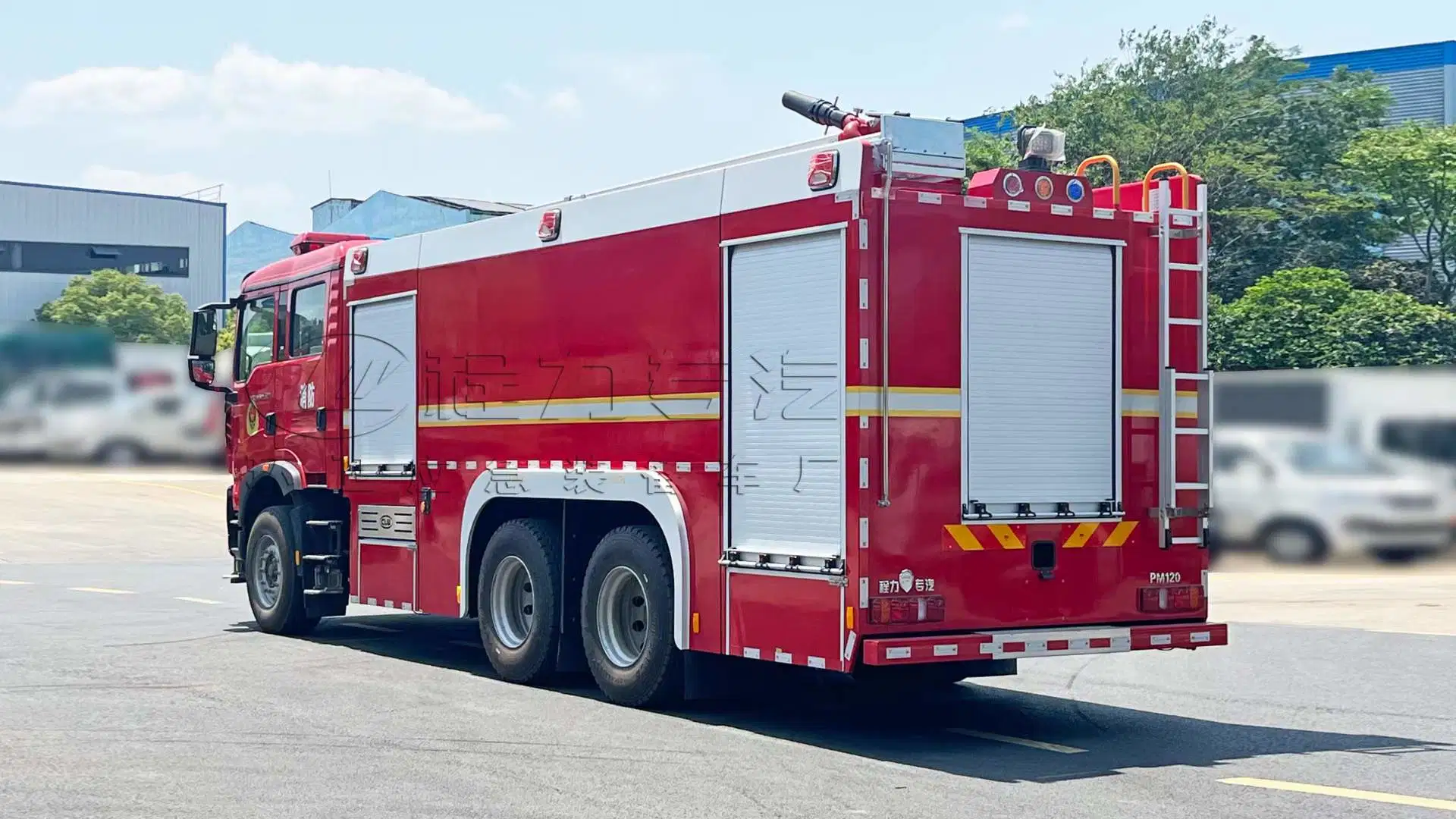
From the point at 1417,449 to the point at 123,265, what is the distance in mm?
60187

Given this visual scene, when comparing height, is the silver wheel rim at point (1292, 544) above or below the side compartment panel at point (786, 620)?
below

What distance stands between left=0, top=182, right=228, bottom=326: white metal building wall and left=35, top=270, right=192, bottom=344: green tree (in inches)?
46.3

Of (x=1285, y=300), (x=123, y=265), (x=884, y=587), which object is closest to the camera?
(x=884, y=587)

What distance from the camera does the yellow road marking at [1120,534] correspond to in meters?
10.3

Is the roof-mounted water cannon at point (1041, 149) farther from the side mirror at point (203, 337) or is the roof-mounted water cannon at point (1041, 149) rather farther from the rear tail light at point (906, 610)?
the side mirror at point (203, 337)

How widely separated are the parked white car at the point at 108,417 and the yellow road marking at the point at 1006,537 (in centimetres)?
1988

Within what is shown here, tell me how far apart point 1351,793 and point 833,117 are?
5033 millimetres

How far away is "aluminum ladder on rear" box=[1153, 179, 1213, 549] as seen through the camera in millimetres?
10516

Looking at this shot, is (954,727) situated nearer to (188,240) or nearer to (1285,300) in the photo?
(1285,300)

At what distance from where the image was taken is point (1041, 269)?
10.2m

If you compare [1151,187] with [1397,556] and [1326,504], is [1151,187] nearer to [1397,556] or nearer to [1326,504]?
[1326,504]

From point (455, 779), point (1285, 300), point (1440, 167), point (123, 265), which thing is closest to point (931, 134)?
point (455, 779)

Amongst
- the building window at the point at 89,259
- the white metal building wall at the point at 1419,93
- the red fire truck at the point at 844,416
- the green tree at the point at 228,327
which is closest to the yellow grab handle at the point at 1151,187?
the red fire truck at the point at 844,416

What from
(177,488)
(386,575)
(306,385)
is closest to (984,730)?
(386,575)
